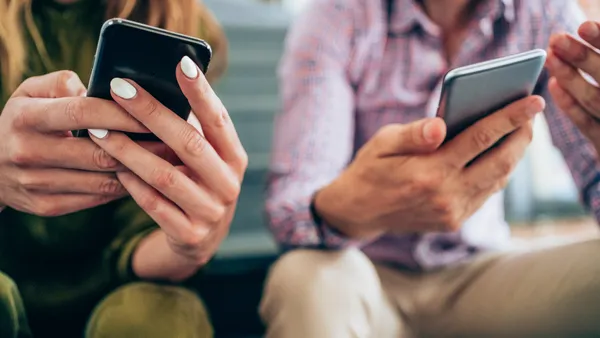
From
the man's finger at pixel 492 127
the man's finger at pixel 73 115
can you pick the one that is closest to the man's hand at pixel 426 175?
the man's finger at pixel 492 127

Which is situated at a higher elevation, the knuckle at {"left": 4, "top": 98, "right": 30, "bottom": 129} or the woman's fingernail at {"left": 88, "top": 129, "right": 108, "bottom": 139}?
the knuckle at {"left": 4, "top": 98, "right": 30, "bottom": 129}

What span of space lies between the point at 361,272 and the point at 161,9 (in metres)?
0.30

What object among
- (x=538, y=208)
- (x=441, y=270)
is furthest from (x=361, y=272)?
(x=538, y=208)

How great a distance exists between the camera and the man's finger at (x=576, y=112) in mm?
586

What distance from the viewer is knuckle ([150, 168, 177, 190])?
0.44m

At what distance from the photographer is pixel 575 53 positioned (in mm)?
553

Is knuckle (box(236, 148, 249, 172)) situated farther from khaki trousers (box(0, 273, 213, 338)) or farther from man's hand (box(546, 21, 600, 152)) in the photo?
man's hand (box(546, 21, 600, 152))

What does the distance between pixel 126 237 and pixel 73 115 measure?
0.20m

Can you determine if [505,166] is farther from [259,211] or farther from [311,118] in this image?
[259,211]

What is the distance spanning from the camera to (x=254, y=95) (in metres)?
1.03

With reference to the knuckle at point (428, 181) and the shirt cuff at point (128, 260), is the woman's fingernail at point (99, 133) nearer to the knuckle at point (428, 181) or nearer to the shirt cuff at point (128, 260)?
the shirt cuff at point (128, 260)

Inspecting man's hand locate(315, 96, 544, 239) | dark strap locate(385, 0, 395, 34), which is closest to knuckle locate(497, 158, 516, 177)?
man's hand locate(315, 96, 544, 239)

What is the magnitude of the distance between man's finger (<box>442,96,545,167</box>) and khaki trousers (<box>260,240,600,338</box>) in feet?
0.49

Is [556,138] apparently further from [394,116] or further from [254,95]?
[254,95]
